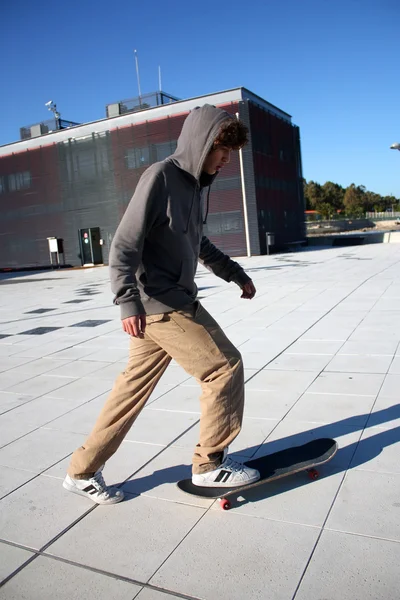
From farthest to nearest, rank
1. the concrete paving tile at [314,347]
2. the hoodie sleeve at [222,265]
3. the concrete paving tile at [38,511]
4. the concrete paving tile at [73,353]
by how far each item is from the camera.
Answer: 1. the concrete paving tile at [73,353]
2. the concrete paving tile at [314,347]
3. the hoodie sleeve at [222,265]
4. the concrete paving tile at [38,511]

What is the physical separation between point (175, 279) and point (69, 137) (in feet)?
106

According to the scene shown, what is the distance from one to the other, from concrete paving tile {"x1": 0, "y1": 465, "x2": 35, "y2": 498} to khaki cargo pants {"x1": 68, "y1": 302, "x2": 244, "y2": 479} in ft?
1.77

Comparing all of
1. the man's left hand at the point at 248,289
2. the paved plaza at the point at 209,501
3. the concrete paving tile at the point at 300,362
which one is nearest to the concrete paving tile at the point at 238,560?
the paved plaza at the point at 209,501

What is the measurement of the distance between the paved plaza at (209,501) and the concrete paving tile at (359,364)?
0.03 m

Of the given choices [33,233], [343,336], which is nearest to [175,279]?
[343,336]

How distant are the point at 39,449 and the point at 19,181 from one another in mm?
33547

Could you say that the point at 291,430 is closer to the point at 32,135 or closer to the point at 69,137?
the point at 69,137

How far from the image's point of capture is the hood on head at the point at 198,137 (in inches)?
95.0

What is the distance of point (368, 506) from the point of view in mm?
2508

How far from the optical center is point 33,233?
3366 cm

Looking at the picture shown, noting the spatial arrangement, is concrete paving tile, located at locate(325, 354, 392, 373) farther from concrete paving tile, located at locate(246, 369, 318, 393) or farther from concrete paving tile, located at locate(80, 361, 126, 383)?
concrete paving tile, located at locate(80, 361, 126, 383)

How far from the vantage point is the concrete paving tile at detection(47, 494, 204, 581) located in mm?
2188

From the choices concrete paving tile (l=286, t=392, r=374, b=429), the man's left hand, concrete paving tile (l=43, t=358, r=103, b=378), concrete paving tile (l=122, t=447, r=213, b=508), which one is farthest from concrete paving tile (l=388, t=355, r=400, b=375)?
concrete paving tile (l=43, t=358, r=103, b=378)

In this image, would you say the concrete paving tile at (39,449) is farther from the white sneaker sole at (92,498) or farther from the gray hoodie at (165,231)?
the gray hoodie at (165,231)
